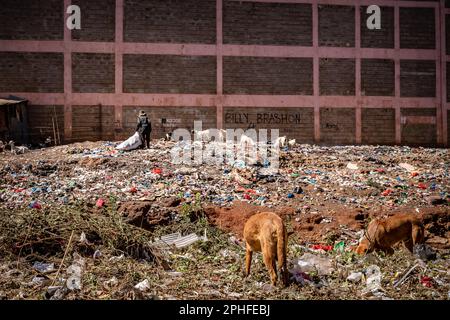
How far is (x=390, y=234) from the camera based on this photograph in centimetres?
511

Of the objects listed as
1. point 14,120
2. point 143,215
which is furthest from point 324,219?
point 14,120

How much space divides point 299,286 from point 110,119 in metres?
11.9

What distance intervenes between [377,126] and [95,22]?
10881mm

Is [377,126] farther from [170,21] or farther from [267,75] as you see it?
[170,21]

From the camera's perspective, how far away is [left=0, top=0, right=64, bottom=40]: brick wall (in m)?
14.4

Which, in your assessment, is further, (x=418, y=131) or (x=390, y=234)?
(x=418, y=131)

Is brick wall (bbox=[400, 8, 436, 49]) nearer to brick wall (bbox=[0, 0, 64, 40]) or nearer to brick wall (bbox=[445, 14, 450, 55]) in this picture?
brick wall (bbox=[445, 14, 450, 55])

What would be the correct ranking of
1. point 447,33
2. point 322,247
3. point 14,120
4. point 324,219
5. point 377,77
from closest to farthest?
point 322,247 → point 324,219 → point 14,120 → point 377,77 → point 447,33

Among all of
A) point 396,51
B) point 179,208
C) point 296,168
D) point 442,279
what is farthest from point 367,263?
point 396,51

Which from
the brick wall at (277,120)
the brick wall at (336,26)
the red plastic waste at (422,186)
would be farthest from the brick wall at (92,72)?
the red plastic waste at (422,186)

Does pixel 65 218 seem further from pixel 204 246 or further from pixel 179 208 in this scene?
pixel 179 208

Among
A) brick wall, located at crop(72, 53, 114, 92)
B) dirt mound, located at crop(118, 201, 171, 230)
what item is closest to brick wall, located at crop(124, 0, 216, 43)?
brick wall, located at crop(72, 53, 114, 92)

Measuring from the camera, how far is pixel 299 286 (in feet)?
13.2

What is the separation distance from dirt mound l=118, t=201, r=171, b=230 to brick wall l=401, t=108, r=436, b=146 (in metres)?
11.9
